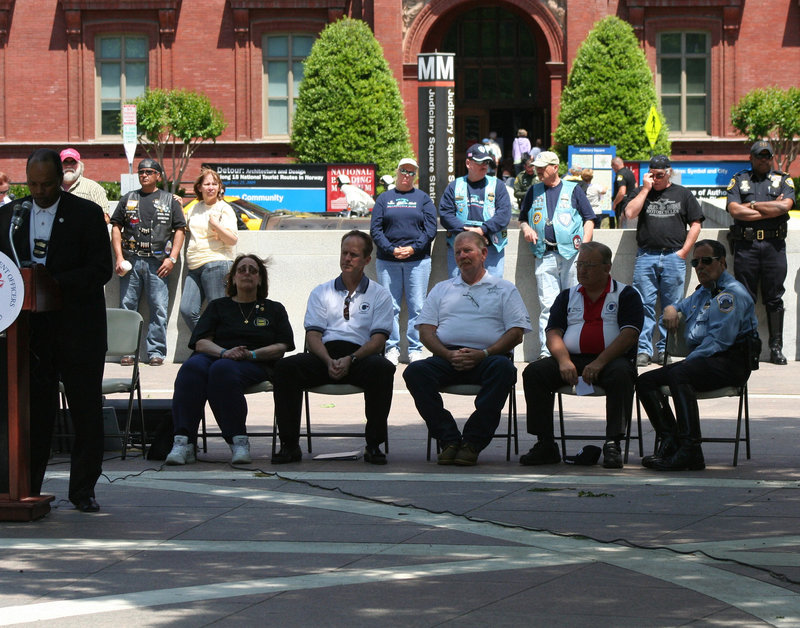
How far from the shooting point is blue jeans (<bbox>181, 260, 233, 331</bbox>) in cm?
1436

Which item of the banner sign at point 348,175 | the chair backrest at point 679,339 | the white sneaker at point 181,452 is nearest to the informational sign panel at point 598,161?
the banner sign at point 348,175

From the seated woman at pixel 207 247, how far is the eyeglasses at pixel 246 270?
4.21 m

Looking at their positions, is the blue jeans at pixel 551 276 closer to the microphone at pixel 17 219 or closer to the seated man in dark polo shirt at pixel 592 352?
the seated man in dark polo shirt at pixel 592 352

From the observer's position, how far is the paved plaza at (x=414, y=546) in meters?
5.76

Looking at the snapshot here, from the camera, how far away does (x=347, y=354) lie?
9.88m

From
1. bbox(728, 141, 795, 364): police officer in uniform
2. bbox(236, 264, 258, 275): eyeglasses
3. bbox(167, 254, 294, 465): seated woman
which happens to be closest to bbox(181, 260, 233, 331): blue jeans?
bbox(167, 254, 294, 465): seated woman

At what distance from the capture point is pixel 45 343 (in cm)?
774

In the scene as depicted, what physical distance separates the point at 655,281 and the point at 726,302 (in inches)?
200

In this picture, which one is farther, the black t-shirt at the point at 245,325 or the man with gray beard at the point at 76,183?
the man with gray beard at the point at 76,183

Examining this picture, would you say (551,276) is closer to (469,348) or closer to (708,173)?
(469,348)

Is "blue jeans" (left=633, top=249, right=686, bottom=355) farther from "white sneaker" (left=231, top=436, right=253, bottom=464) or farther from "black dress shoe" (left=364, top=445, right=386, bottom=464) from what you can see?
"white sneaker" (left=231, top=436, right=253, bottom=464)

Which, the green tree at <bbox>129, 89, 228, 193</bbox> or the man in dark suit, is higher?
the green tree at <bbox>129, 89, 228, 193</bbox>

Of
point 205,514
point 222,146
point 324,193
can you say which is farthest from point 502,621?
point 222,146

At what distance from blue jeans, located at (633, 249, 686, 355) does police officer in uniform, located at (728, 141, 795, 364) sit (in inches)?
23.7
